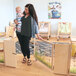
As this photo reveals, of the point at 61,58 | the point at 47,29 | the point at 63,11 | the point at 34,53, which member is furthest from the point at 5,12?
the point at 61,58

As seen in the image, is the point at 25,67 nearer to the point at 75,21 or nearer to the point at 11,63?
the point at 11,63

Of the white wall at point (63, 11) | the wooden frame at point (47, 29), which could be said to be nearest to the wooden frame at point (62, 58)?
the wooden frame at point (47, 29)

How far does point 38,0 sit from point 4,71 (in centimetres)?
313

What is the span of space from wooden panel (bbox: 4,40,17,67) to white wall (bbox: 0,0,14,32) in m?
1.83

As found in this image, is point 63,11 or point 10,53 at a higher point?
point 63,11

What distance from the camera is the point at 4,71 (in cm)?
192

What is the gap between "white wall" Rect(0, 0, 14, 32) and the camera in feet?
12.1

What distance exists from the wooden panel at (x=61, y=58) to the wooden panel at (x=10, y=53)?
0.72 metres

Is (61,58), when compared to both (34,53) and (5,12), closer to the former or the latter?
(34,53)

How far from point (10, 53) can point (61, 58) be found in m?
0.87

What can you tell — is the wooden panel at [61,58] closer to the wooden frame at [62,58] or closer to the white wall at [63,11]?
the wooden frame at [62,58]

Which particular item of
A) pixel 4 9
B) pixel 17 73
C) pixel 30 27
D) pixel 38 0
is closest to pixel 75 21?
pixel 38 0

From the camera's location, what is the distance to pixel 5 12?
3.91 meters

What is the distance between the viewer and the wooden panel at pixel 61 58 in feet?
5.56
